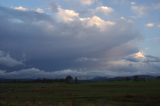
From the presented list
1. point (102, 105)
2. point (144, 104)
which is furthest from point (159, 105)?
point (102, 105)

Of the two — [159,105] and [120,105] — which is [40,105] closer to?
[120,105]

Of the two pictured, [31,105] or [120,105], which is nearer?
[31,105]

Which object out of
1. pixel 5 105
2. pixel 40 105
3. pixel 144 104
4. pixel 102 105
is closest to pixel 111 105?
pixel 102 105

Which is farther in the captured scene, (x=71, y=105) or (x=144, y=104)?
(x=144, y=104)

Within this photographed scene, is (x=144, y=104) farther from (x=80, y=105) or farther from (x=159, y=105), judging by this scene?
(x=80, y=105)

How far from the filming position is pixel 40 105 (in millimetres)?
45656

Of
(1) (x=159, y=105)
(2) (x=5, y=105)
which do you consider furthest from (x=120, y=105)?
(2) (x=5, y=105)

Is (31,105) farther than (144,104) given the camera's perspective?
No

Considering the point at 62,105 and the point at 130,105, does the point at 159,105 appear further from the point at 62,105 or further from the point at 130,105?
the point at 62,105

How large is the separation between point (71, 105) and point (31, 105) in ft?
16.6

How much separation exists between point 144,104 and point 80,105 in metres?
9.18

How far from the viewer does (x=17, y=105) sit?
148 ft

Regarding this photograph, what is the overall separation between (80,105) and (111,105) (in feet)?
13.6

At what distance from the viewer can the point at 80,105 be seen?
4691 centimetres
